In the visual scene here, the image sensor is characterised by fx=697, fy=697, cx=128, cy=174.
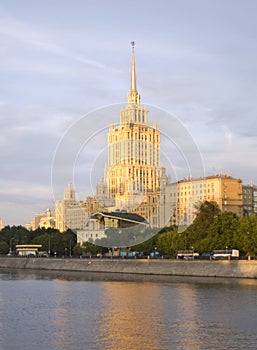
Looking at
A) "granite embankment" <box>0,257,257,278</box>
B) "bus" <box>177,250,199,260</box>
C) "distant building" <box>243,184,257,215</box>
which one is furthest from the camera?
"distant building" <box>243,184,257,215</box>

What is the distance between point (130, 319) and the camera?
157 feet

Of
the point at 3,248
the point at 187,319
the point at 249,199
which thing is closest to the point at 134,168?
the point at 3,248

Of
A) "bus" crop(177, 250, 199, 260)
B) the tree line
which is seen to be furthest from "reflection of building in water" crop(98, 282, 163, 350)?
"bus" crop(177, 250, 199, 260)

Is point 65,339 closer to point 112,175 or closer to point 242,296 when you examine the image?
point 242,296

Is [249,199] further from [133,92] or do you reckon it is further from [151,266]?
[151,266]

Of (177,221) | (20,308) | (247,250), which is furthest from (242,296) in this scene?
(177,221)

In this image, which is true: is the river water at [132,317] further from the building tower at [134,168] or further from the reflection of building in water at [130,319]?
the building tower at [134,168]

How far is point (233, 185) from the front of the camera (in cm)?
17188

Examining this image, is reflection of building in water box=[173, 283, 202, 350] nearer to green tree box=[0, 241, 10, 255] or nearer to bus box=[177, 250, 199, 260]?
bus box=[177, 250, 199, 260]

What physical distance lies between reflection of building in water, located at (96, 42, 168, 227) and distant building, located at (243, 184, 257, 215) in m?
28.4

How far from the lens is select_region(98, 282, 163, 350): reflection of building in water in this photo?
3972cm

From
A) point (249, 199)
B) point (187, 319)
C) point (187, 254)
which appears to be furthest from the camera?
point (249, 199)

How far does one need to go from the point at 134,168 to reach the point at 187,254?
42.0m

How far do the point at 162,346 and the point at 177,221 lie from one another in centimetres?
12535
